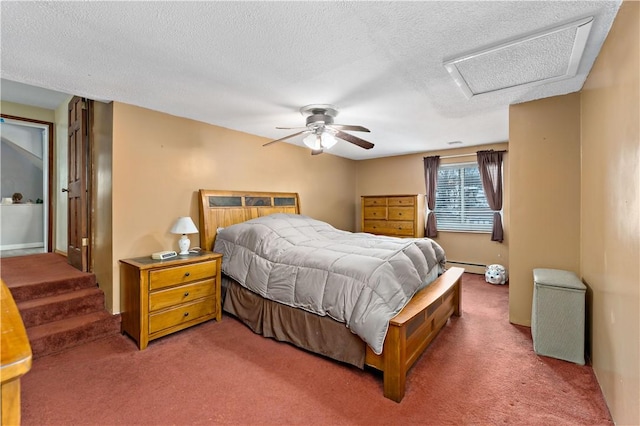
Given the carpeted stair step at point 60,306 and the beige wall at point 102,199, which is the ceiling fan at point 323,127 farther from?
the carpeted stair step at point 60,306

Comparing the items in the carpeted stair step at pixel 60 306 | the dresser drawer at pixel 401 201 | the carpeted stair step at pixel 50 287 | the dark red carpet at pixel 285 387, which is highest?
the dresser drawer at pixel 401 201

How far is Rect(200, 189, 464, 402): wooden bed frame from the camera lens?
1928 mm

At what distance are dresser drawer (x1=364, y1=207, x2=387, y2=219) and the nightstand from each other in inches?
133

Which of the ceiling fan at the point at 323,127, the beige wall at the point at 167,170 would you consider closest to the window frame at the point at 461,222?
the ceiling fan at the point at 323,127

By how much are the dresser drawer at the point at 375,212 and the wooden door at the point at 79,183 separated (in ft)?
14.5

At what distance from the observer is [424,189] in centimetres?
568

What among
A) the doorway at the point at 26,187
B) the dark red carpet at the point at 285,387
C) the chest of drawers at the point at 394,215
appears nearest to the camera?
the dark red carpet at the point at 285,387

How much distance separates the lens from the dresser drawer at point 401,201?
17.3ft

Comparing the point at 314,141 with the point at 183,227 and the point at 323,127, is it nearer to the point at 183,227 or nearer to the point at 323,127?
the point at 323,127

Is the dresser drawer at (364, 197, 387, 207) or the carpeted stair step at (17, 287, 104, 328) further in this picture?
the dresser drawer at (364, 197, 387, 207)

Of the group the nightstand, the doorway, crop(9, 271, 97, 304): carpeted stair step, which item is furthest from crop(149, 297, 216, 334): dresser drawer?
the doorway

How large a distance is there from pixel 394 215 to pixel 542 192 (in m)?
2.71

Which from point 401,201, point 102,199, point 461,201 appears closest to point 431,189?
point 461,201

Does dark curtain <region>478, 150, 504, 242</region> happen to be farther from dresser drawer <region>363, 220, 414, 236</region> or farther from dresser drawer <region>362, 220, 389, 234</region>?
dresser drawer <region>362, 220, 389, 234</region>
